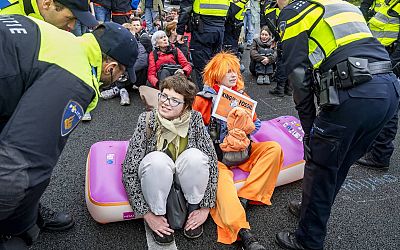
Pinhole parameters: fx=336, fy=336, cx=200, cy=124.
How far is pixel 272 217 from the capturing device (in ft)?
8.54

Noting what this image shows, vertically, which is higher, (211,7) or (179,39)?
(211,7)

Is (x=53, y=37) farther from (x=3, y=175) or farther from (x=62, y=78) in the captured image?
(x=3, y=175)

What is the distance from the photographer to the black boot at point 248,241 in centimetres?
221

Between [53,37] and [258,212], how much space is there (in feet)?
6.53

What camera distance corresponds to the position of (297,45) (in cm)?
192

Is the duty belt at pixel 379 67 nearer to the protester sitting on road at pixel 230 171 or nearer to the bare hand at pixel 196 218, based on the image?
the protester sitting on road at pixel 230 171

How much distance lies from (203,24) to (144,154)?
256 centimetres

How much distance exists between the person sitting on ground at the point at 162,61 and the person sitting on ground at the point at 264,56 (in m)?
1.39

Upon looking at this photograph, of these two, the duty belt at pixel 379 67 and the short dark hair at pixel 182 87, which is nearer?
the duty belt at pixel 379 67

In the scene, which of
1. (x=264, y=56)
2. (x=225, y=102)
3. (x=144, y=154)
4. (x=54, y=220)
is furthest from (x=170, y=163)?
(x=264, y=56)

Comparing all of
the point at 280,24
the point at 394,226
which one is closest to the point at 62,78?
the point at 280,24

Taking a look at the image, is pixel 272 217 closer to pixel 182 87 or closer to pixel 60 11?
pixel 182 87

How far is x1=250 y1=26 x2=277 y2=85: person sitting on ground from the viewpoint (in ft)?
18.0

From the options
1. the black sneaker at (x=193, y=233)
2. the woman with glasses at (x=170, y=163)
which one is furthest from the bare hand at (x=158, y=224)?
the black sneaker at (x=193, y=233)
